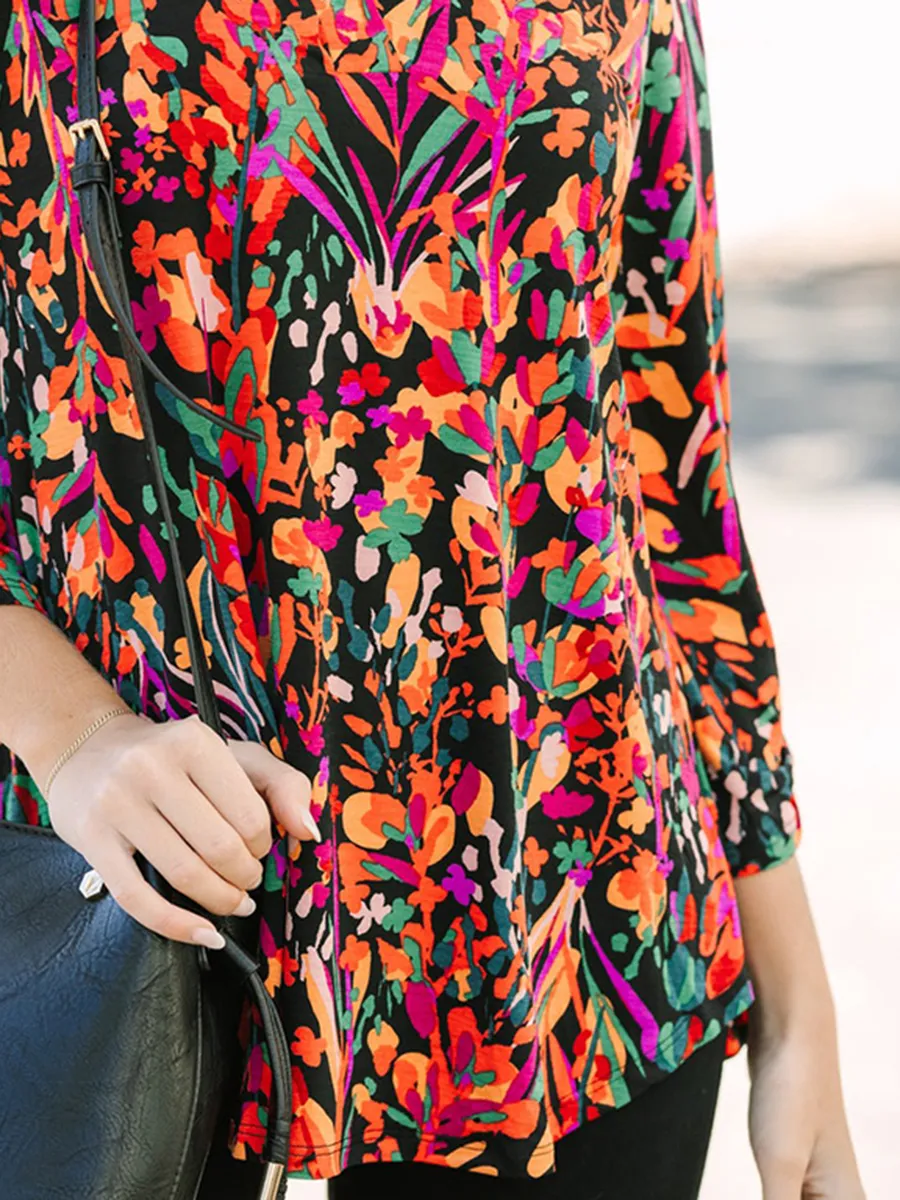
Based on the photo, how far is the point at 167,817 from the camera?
1.64 ft

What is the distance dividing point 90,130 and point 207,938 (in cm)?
31

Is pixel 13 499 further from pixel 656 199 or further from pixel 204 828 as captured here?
pixel 656 199

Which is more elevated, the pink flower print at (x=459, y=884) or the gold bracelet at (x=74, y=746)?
the gold bracelet at (x=74, y=746)

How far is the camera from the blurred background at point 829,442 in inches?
86.3

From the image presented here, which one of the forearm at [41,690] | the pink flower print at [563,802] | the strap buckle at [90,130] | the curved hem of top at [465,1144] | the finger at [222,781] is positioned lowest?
the curved hem of top at [465,1144]

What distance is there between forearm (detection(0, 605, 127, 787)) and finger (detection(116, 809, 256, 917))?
0.17 feet

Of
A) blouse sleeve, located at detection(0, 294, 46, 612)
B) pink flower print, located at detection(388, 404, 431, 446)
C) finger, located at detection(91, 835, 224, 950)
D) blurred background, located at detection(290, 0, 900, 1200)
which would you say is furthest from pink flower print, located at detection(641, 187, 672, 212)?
blurred background, located at detection(290, 0, 900, 1200)

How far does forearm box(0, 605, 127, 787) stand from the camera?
0.53m

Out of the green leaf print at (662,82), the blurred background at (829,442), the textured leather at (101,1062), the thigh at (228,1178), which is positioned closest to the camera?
the textured leather at (101,1062)

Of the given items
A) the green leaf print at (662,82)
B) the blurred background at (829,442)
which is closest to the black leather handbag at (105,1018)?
the green leaf print at (662,82)

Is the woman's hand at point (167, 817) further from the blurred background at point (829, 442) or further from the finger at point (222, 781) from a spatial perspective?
the blurred background at point (829, 442)

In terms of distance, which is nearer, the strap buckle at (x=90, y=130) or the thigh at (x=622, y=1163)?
the strap buckle at (x=90, y=130)

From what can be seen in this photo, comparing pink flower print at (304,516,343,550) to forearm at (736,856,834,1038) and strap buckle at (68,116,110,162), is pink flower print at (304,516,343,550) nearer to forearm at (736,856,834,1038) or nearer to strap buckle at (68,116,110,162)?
strap buckle at (68,116,110,162)

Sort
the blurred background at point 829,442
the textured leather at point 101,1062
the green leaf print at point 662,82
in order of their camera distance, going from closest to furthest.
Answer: the textured leather at point 101,1062 → the green leaf print at point 662,82 → the blurred background at point 829,442
